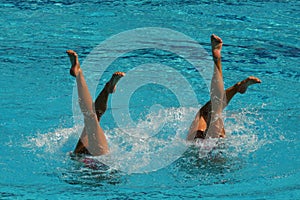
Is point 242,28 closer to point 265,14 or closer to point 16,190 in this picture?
point 265,14

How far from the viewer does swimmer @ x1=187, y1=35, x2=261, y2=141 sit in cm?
422

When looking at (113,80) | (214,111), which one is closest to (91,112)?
(113,80)

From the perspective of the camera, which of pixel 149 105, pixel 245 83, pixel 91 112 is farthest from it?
pixel 149 105

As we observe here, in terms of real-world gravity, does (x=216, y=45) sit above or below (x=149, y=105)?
above

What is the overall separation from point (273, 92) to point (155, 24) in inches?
92.7

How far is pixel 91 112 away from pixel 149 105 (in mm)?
1598

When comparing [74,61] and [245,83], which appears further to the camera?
[245,83]

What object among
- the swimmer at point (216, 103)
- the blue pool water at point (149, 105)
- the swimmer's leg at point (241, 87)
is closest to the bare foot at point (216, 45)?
the swimmer at point (216, 103)

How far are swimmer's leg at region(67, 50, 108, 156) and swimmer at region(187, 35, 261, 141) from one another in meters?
0.69

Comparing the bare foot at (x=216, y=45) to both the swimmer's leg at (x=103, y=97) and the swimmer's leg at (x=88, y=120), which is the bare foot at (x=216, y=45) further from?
the swimmer's leg at (x=88, y=120)

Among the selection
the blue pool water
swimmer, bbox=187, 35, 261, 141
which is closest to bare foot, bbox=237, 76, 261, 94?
swimmer, bbox=187, 35, 261, 141

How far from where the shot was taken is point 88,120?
13.5ft

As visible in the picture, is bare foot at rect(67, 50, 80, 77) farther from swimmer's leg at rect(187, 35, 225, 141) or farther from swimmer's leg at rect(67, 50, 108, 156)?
swimmer's leg at rect(187, 35, 225, 141)

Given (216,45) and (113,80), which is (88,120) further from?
(216,45)
